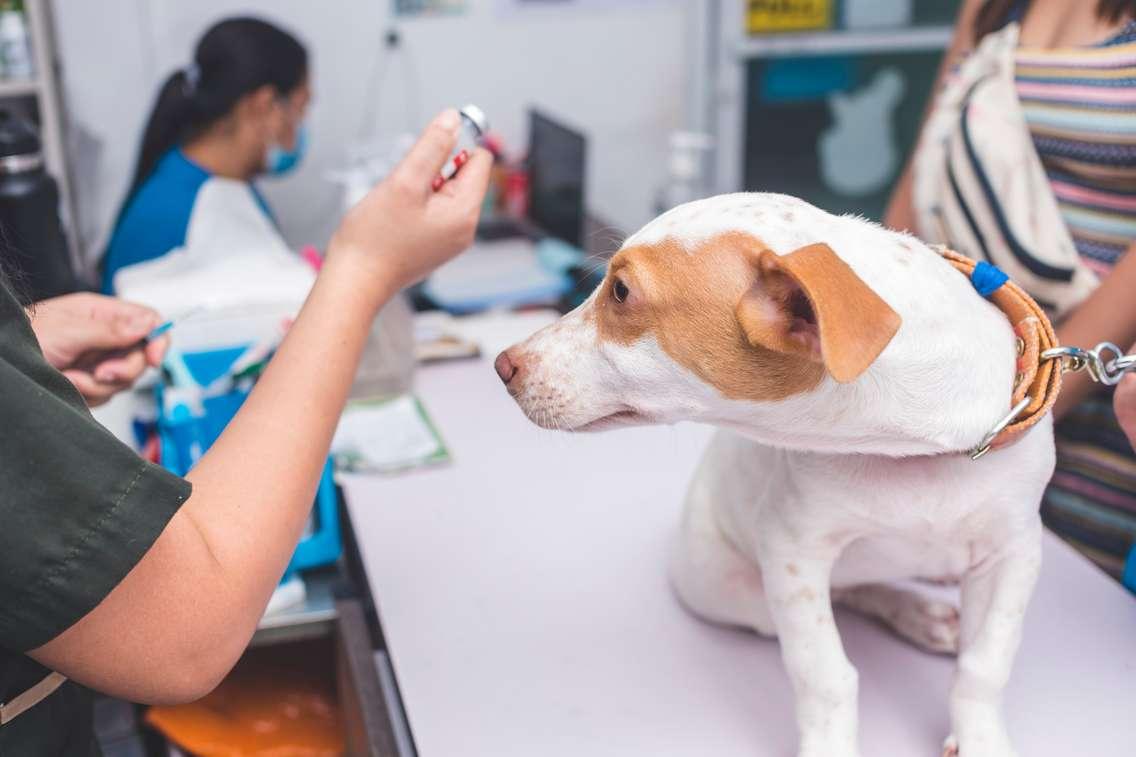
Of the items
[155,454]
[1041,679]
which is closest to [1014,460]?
[1041,679]

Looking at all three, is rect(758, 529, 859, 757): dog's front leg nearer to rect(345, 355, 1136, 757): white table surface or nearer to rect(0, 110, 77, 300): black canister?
rect(345, 355, 1136, 757): white table surface

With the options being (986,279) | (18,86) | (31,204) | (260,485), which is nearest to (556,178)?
(31,204)

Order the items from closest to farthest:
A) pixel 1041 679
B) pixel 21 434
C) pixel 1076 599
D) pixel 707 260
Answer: pixel 21 434
pixel 707 260
pixel 1041 679
pixel 1076 599

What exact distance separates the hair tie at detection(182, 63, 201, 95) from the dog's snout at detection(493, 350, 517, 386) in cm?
177

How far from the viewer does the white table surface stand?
0.94 metres

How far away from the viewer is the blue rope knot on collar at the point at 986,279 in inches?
32.9

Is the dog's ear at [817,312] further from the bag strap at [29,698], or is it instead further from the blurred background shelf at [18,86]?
the blurred background shelf at [18,86]

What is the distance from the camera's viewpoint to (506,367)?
3.04 feet

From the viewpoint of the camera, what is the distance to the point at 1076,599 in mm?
1102

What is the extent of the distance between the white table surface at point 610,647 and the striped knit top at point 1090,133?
40cm

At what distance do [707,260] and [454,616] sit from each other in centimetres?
53

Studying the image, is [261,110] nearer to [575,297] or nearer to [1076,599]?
[575,297]

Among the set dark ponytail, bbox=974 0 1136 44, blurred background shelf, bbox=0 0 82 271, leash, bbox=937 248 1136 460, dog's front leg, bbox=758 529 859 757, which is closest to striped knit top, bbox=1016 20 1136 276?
dark ponytail, bbox=974 0 1136 44

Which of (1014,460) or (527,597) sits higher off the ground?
(1014,460)
